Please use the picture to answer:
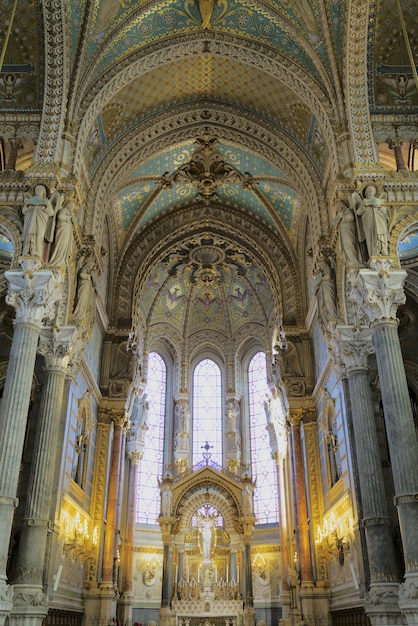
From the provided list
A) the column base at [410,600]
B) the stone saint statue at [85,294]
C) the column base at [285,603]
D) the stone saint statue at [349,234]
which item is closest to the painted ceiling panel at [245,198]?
the stone saint statue at [85,294]

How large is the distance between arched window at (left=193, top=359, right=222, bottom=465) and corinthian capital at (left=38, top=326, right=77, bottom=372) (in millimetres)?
15129

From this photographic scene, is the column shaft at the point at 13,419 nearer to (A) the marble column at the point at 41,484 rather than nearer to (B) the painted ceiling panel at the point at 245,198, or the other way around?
(A) the marble column at the point at 41,484

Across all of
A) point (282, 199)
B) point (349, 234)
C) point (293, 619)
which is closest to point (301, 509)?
point (293, 619)

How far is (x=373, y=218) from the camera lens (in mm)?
13578

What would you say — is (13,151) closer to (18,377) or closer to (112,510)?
(18,377)

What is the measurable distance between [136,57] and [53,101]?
297 cm

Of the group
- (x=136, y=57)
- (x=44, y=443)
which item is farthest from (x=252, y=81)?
(x=44, y=443)

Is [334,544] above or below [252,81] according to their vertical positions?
below

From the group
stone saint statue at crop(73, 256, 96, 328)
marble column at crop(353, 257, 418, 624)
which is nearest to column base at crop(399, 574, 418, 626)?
marble column at crop(353, 257, 418, 624)

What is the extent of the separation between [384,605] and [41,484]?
25.0ft

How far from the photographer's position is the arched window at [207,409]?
95.9 ft

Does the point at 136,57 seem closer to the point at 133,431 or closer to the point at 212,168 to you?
the point at 212,168

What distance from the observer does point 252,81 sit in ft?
61.9

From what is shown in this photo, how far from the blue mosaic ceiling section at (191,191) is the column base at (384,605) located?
1376 centimetres
